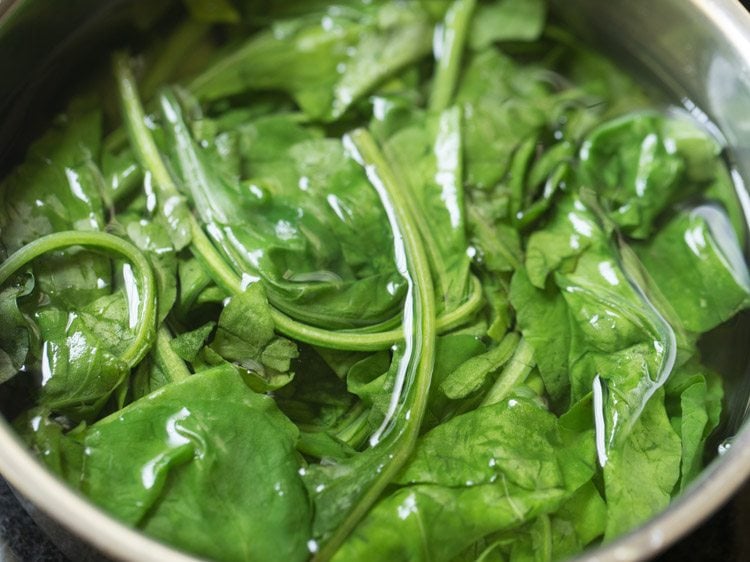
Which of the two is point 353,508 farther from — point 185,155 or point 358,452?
point 185,155

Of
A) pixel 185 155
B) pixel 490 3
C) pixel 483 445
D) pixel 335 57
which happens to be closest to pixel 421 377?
pixel 483 445

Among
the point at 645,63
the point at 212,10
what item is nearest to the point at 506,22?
the point at 645,63

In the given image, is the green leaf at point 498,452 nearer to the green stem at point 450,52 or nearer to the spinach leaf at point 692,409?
the spinach leaf at point 692,409

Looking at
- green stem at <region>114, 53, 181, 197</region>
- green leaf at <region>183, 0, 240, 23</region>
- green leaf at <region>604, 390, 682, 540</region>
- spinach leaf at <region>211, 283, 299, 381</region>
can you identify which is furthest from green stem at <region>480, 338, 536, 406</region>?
green leaf at <region>183, 0, 240, 23</region>

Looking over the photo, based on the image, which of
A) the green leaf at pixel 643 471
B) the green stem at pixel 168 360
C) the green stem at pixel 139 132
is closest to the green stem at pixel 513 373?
the green leaf at pixel 643 471

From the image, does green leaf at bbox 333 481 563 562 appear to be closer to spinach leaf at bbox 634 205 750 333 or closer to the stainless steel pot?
the stainless steel pot

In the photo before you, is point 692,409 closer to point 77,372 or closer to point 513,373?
point 513,373
